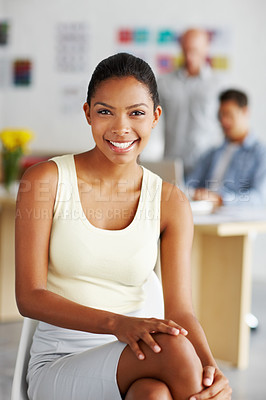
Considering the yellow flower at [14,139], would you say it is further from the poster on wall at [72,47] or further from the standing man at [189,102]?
the poster on wall at [72,47]

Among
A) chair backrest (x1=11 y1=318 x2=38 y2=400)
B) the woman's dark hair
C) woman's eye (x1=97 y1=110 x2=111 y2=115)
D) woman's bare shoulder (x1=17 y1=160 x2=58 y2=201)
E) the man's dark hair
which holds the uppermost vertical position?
the woman's dark hair

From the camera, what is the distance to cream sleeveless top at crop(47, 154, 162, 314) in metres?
1.49

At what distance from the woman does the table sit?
117 centimetres

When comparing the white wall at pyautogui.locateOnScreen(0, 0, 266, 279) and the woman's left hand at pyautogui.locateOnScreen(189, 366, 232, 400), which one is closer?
the woman's left hand at pyautogui.locateOnScreen(189, 366, 232, 400)

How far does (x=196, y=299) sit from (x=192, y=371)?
1.80 metres

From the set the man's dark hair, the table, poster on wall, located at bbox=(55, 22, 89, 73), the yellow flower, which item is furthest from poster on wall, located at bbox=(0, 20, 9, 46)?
the table

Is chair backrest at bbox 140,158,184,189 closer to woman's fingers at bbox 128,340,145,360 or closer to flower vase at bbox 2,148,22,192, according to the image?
flower vase at bbox 2,148,22,192

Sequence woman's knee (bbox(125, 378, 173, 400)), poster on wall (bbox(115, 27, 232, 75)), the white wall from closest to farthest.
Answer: woman's knee (bbox(125, 378, 173, 400)) → the white wall → poster on wall (bbox(115, 27, 232, 75))

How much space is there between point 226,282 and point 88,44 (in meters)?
3.33

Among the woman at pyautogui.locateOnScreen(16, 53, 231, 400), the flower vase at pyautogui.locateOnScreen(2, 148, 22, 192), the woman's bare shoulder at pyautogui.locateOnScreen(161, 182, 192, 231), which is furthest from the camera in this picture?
the flower vase at pyautogui.locateOnScreen(2, 148, 22, 192)

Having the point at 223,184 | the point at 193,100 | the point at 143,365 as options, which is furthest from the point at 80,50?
the point at 143,365

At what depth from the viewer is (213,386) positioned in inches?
50.9

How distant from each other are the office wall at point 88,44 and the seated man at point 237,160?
62.1 inches

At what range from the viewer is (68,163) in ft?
5.08
